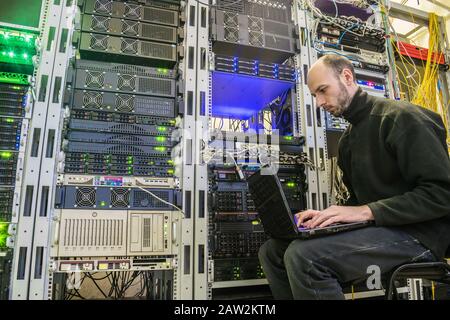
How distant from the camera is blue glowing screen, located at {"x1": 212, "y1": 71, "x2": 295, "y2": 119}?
2.04 meters

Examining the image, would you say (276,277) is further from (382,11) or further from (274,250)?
(382,11)

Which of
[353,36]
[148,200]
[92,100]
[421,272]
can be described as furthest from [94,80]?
[353,36]

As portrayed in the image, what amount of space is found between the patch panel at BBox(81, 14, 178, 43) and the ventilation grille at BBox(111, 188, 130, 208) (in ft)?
2.82

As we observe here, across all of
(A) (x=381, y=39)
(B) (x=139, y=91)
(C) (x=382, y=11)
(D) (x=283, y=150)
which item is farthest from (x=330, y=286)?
(C) (x=382, y=11)

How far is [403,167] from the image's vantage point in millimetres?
1101

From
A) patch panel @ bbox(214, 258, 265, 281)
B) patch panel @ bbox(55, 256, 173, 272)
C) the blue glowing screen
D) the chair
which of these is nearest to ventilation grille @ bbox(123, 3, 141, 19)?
the blue glowing screen

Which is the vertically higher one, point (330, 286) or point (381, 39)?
point (381, 39)

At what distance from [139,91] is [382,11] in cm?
199

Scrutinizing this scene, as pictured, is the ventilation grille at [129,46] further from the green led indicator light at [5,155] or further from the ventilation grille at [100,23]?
the green led indicator light at [5,155]

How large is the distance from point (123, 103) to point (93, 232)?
675 millimetres

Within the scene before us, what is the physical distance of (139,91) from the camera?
1.77 meters

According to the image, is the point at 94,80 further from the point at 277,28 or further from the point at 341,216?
the point at 341,216

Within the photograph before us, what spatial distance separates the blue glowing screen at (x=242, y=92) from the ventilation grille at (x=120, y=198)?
0.86 metres
